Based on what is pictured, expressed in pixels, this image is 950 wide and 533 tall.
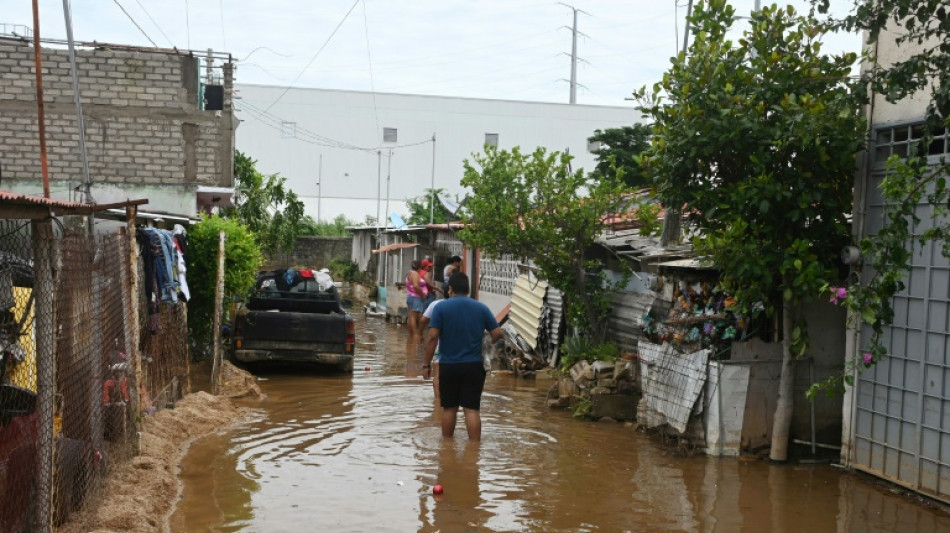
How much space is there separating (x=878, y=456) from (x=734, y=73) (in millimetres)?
3926

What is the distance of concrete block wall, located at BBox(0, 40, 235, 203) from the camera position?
1908cm

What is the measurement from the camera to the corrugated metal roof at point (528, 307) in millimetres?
18161

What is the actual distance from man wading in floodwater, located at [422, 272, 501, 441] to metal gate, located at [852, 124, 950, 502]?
3.78 meters

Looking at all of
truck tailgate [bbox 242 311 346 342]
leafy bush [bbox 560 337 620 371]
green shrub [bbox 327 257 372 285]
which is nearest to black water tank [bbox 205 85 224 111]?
truck tailgate [bbox 242 311 346 342]

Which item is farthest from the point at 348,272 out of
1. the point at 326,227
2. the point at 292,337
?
the point at 292,337

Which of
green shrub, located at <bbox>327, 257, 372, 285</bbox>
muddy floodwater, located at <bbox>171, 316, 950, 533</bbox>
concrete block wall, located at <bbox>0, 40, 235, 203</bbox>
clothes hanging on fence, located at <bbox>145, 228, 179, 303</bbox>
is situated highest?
concrete block wall, located at <bbox>0, 40, 235, 203</bbox>

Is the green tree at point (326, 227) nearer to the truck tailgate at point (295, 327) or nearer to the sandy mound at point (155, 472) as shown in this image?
the truck tailgate at point (295, 327)

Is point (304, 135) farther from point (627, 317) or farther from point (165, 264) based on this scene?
point (165, 264)

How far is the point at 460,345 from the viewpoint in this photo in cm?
1020

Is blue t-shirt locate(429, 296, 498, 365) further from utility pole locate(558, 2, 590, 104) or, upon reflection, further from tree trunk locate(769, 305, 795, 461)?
utility pole locate(558, 2, 590, 104)

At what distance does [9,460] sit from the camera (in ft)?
18.0

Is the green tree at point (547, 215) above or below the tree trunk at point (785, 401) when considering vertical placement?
above

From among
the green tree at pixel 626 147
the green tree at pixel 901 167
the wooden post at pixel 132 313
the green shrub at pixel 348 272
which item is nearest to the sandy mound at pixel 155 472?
the wooden post at pixel 132 313

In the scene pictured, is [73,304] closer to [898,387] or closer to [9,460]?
[9,460]
